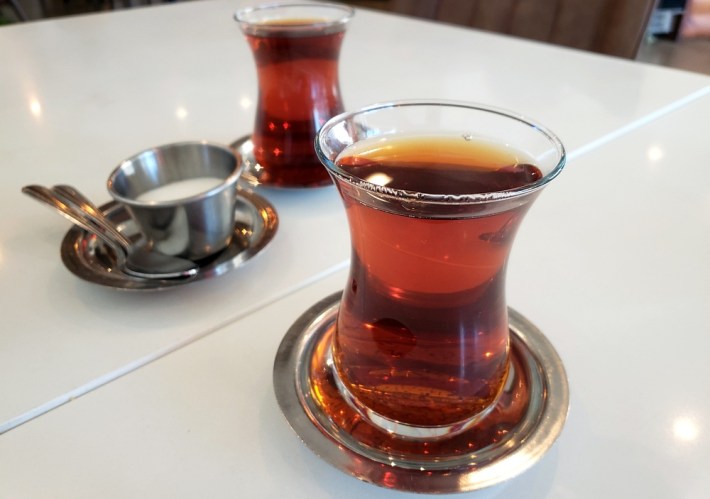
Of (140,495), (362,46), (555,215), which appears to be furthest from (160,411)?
(362,46)

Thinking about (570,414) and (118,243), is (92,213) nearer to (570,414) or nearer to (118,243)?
(118,243)

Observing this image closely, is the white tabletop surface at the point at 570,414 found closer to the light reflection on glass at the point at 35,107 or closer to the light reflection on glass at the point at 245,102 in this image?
the light reflection on glass at the point at 245,102

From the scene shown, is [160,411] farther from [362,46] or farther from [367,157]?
[362,46]

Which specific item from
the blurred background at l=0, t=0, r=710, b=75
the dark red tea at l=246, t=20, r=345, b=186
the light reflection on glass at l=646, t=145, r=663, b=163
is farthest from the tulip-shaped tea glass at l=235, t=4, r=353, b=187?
the blurred background at l=0, t=0, r=710, b=75

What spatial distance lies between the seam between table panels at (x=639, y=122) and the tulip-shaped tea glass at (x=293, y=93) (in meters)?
0.33

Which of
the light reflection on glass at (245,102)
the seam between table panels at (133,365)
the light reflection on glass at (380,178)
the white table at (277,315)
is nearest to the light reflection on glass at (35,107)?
the white table at (277,315)

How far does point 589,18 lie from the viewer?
4.49ft

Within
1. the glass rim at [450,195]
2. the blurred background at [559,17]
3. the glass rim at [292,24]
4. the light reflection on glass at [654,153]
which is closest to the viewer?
the glass rim at [450,195]

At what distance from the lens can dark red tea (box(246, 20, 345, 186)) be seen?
608 mm

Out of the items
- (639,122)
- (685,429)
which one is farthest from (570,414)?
(639,122)

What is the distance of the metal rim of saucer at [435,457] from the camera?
Answer: 1.06ft

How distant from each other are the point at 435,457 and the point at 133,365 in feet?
0.77

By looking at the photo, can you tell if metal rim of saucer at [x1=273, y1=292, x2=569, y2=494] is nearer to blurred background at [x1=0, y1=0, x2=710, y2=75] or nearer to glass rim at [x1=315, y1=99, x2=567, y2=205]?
glass rim at [x1=315, y1=99, x2=567, y2=205]

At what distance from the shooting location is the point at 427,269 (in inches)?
13.2
